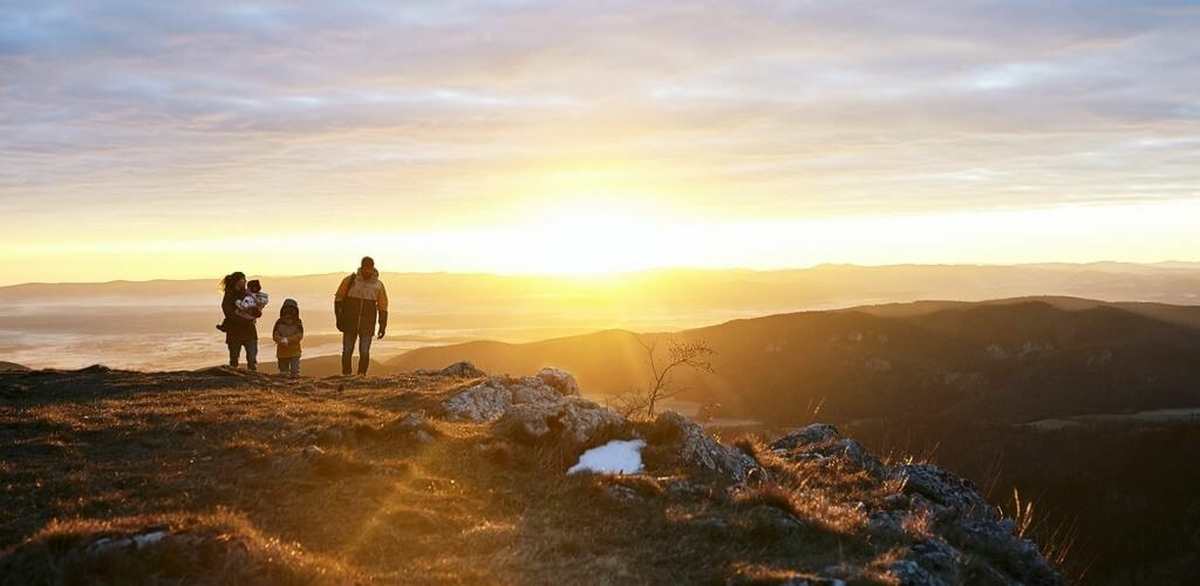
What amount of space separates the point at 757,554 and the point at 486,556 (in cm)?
314

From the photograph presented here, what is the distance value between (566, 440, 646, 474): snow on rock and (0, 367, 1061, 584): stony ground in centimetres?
21

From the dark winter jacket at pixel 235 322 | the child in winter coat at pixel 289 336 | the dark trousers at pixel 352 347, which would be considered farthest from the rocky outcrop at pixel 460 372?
the dark winter jacket at pixel 235 322

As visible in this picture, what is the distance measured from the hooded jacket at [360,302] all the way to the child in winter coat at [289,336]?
1261 millimetres

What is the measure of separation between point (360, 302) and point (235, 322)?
354 centimetres

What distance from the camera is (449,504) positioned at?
10.7 m

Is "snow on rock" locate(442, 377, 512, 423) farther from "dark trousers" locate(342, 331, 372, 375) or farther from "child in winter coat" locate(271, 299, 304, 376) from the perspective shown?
"child in winter coat" locate(271, 299, 304, 376)

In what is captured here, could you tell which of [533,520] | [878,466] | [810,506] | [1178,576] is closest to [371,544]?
[533,520]

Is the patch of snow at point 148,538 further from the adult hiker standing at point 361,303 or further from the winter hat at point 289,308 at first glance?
the winter hat at point 289,308

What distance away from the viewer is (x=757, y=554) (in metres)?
9.48

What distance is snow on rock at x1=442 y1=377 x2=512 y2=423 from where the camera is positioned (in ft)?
56.0

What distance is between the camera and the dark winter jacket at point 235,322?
2306 centimetres

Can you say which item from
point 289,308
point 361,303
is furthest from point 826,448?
point 289,308

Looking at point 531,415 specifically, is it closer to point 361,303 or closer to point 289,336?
point 361,303

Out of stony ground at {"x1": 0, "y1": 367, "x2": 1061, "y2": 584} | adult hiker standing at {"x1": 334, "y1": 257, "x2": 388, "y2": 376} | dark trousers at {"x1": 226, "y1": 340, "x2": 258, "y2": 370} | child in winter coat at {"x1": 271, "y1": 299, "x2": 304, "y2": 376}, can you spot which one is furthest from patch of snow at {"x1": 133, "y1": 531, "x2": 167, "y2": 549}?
dark trousers at {"x1": 226, "y1": 340, "x2": 258, "y2": 370}
